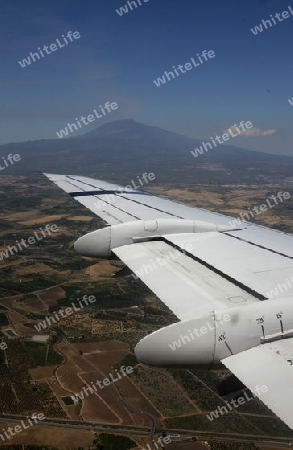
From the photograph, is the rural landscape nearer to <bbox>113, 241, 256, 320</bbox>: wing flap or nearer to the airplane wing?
<bbox>113, 241, 256, 320</bbox>: wing flap

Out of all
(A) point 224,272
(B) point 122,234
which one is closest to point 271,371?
(A) point 224,272

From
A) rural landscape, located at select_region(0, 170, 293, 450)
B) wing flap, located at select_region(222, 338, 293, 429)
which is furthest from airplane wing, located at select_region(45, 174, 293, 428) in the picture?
rural landscape, located at select_region(0, 170, 293, 450)

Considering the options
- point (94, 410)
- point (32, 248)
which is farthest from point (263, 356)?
point (32, 248)

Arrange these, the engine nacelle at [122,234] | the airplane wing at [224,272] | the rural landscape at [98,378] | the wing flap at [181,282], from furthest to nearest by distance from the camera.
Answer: the rural landscape at [98,378] < the engine nacelle at [122,234] < the wing flap at [181,282] < the airplane wing at [224,272]

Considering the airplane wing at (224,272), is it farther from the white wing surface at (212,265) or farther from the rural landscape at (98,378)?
the rural landscape at (98,378)

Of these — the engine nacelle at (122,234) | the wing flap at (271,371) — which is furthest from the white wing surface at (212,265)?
the wing flap at (271,371)

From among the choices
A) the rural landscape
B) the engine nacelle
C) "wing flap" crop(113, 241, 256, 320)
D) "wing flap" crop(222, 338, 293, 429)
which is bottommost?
the rural landscape

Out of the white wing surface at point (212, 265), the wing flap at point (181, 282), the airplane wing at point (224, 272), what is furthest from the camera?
the white wing surface at point (212, 265)
